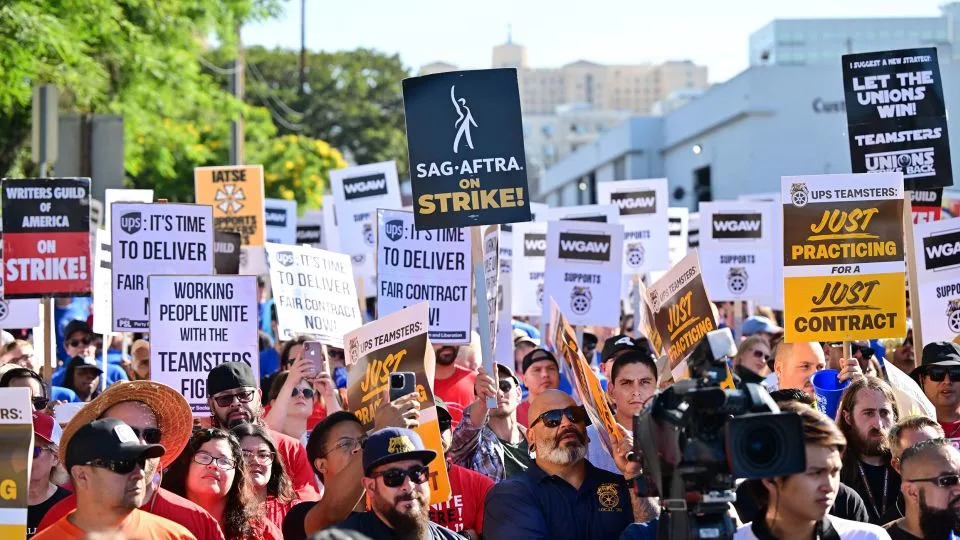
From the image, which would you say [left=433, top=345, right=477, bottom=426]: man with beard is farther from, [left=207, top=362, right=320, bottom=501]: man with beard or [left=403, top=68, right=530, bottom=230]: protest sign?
[left=207, top=362, right=320, bottom=501]: man with beard

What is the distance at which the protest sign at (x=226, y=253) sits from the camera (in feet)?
43.6

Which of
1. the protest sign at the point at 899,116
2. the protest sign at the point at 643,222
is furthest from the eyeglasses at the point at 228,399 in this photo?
the protest sign at the point at 643,222

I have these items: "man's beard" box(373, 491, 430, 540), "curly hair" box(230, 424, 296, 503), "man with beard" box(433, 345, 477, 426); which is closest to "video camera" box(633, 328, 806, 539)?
"man's beard" box(373, 491, 430, 540)

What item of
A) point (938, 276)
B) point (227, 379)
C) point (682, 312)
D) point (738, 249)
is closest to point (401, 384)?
point (227, 379)

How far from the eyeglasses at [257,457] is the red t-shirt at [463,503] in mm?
817

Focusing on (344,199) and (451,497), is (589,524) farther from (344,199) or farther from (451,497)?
(344,199)

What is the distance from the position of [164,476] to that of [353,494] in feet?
3.11

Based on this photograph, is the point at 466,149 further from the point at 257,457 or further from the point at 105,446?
the point at 105,446

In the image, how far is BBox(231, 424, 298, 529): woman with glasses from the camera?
24.1 feet

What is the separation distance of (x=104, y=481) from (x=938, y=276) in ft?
23.6

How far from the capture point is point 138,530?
5.88 meters

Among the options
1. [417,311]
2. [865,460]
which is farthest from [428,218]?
[865,460]

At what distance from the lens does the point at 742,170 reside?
44.3 metres

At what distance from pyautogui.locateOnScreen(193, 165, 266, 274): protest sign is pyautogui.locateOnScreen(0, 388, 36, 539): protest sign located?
1109 cm
